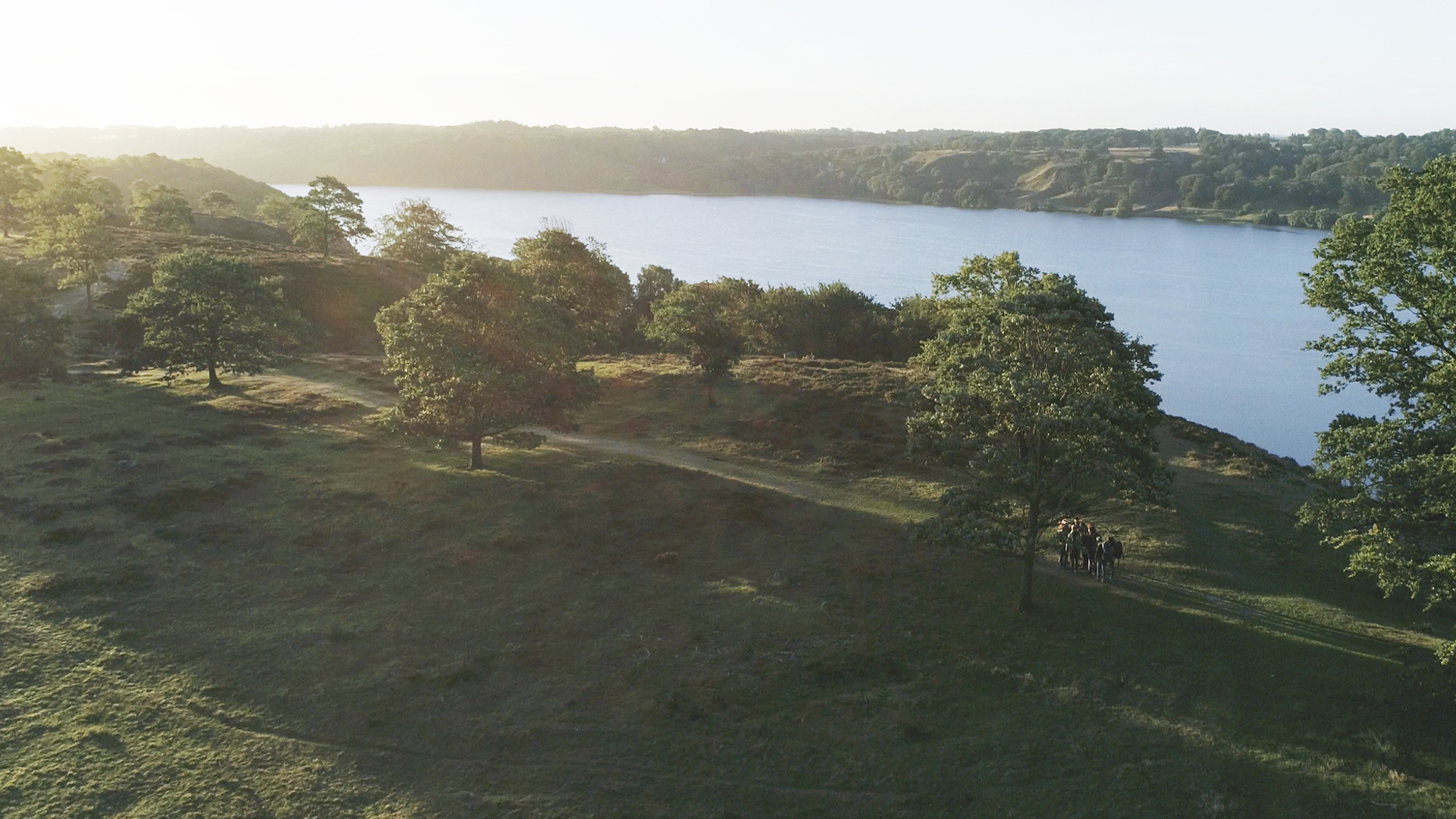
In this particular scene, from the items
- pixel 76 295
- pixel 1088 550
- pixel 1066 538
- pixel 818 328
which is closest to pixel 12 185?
pixel 76 295

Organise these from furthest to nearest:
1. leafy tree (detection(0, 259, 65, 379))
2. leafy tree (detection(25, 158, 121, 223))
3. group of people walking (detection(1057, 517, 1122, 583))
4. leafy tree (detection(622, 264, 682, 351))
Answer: leafy tree (detection(622, 264, 682, 351)) → leafy tree (detection(25, 158, 121, 223)) → leafy tree (detection(0, 259, 65, 379)) → group of people walking (detection(1057, 517, 1122, 583))

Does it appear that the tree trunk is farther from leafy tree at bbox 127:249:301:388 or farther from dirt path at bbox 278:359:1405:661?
leafy tree at bbox 127:249:301:388

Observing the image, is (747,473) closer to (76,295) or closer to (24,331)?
(24,331)

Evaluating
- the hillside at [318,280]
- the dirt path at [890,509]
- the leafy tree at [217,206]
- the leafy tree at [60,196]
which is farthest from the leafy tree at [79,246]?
the leafy tree at [217,206]

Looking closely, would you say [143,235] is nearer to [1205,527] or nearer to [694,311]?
[694,311]

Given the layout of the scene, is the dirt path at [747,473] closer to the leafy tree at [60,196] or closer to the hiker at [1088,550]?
the hiker at [1088,550]

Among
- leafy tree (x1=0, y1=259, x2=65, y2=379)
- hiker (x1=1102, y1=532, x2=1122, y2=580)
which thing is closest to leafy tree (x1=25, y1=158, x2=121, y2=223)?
leafy tree (x1=0, y1=259, x2=65, y2=379)
